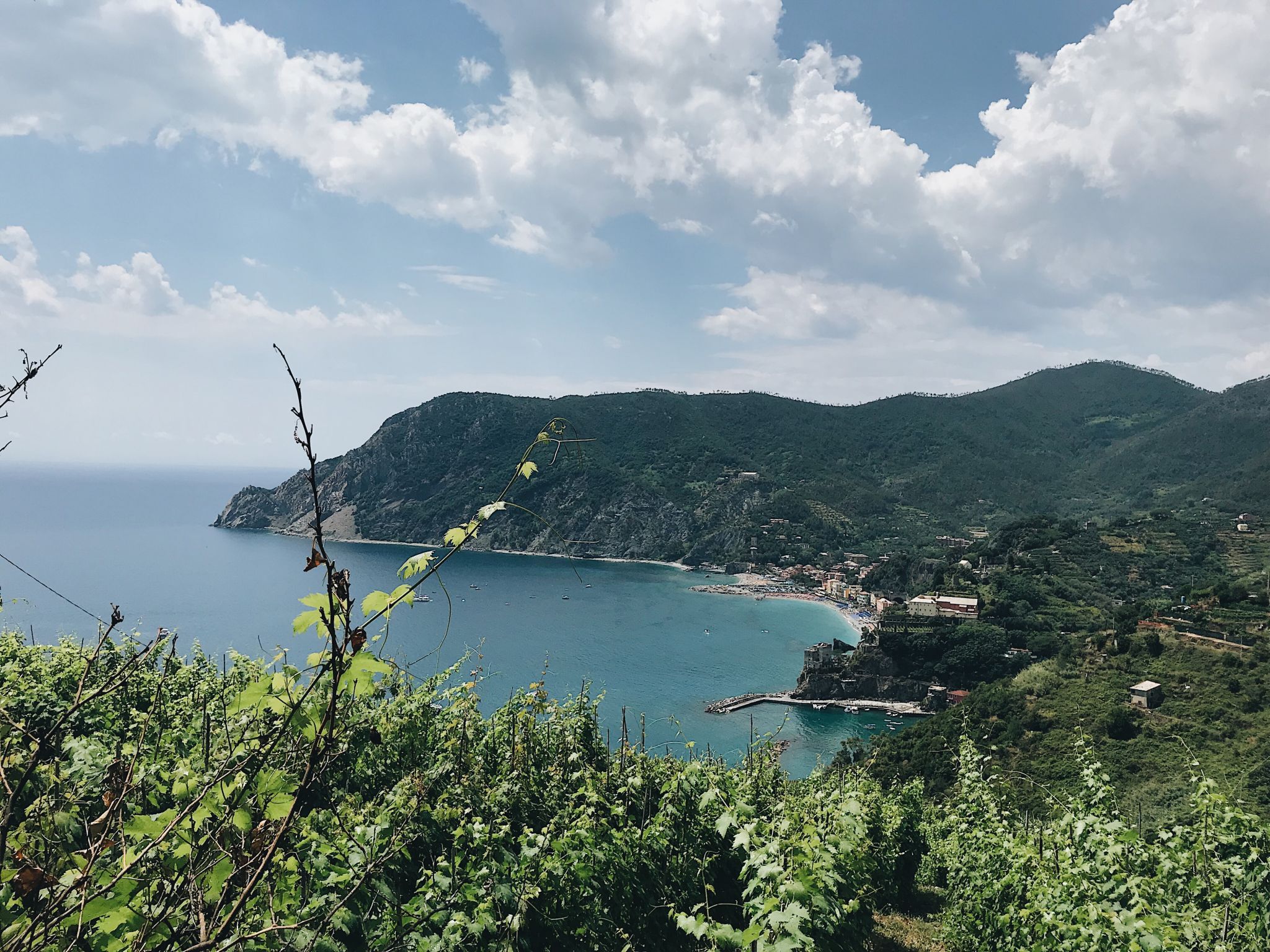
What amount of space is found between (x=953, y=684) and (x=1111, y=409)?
13453 cm

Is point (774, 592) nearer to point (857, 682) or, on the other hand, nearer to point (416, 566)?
point (857, 682)

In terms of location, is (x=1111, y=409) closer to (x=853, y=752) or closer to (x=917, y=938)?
(x=853, y=752)

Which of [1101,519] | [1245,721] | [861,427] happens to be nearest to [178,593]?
[1245,721]

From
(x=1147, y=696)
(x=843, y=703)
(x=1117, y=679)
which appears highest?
(x=1147, y=696)

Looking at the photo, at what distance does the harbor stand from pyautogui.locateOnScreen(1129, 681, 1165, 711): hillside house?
18404mm

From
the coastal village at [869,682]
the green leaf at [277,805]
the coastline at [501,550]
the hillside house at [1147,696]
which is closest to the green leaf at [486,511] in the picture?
the green leaf at [277,805]

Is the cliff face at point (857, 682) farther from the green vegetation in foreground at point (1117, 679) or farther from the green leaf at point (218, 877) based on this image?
the green leaf at point (218, 877)

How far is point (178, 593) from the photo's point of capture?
66812 mm

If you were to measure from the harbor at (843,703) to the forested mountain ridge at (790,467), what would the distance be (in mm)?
45671

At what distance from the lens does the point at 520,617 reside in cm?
6675

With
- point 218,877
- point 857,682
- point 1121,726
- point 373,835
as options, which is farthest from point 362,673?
point 857,682

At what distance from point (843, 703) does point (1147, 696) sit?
22.5 metres

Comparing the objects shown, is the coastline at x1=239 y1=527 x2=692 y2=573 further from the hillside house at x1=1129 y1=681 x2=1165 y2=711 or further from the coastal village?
the hillside house at x1=1129 y1=681 x2=1165 y2=711

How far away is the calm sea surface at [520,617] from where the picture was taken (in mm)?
45531
